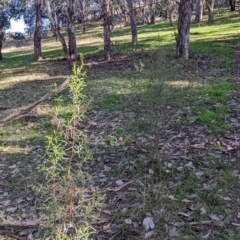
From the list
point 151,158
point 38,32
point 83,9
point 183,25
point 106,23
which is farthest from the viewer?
point 83,9

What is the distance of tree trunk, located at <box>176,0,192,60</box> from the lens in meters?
13.0

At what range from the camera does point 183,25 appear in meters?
13.3

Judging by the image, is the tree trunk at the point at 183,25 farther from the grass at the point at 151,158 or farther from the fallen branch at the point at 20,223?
the fallen branch at the point at 20,223

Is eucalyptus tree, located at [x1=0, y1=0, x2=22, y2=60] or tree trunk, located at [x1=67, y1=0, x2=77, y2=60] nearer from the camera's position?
tree trunk, located at [x1=67, y1=0, x2=77, y2=60]

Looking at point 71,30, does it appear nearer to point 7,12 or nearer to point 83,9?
point 7,12

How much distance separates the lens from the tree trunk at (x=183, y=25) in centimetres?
1304

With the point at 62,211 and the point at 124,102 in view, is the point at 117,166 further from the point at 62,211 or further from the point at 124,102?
the point at 124,102

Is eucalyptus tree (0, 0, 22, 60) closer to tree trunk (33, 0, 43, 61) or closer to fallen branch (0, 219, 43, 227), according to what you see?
tree trunk (33, 0, 43, 61)

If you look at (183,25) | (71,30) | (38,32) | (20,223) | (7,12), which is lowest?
(20,223)

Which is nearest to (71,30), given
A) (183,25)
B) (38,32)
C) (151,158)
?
(38,32)

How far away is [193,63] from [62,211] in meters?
11.0

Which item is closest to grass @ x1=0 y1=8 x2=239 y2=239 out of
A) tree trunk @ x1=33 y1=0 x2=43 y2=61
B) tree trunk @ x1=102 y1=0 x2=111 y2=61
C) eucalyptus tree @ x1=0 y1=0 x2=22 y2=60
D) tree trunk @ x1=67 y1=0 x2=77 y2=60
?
tree trunk @ x1=102 y1=0 x2=111 y2=61

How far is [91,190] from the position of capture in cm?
462

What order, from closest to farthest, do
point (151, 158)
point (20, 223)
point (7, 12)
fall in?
point (20, 223)
point (151, 158)
point (7, 12)
